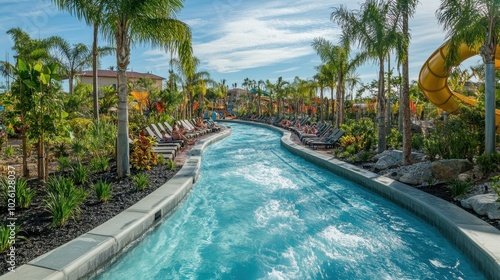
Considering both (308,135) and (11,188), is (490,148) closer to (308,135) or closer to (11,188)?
(11,188)

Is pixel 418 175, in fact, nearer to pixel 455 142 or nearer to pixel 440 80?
pixel 455 142

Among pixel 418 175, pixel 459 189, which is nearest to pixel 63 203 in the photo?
pixel 459 189

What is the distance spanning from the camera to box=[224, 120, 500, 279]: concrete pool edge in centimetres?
467

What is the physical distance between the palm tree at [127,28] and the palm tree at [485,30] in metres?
6.89

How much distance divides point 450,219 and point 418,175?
2.93 metres

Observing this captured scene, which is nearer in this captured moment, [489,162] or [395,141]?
[489,162]

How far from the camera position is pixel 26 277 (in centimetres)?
384

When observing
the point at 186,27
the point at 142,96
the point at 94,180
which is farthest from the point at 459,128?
the point at 142,96

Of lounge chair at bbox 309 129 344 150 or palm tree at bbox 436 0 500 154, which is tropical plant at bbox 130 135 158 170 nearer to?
palm tree at bbox 436 0 500 154

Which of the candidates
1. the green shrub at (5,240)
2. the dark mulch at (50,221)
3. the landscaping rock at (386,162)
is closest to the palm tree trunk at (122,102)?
the dark mulch at (50,221)

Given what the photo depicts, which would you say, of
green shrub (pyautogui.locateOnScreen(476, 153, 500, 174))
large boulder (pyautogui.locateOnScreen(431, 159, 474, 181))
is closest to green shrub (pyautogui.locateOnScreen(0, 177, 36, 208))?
large boulder (pyautogui.locateOnScreen(431, 159, 474, 181))

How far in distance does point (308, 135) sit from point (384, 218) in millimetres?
12875

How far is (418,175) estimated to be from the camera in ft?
28.9

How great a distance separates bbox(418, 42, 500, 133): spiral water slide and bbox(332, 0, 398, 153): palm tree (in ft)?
8.24
